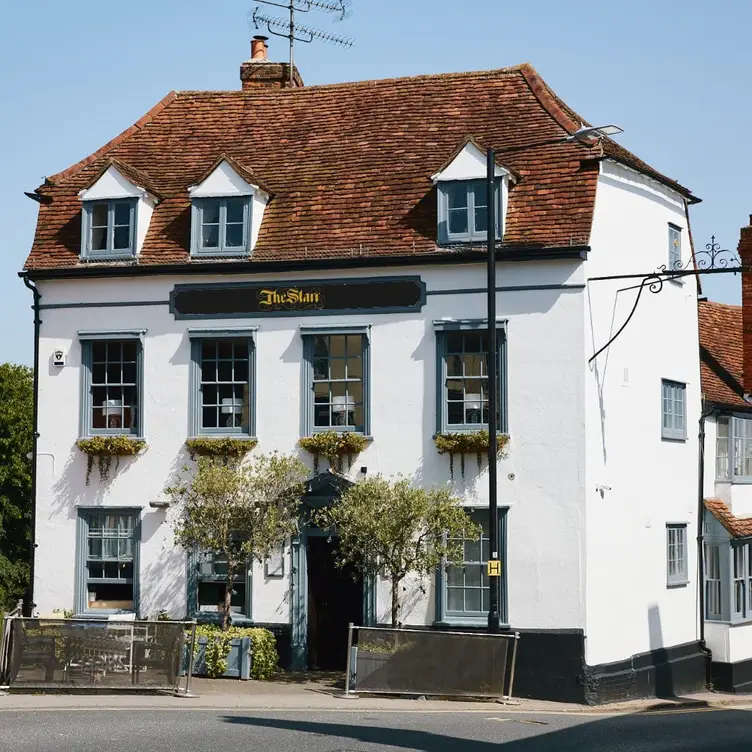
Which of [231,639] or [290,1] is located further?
[290,1]

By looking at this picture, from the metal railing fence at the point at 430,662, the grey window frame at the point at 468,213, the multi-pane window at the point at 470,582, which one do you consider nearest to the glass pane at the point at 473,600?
the multi-pane window at the point at 470,582

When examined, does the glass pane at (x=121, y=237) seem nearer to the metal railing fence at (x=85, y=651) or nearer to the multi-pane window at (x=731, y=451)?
the metal railing fence at (x=85, y=651)

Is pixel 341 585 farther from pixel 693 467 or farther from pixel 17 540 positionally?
pixel 17 540

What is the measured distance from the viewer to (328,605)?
2547cm

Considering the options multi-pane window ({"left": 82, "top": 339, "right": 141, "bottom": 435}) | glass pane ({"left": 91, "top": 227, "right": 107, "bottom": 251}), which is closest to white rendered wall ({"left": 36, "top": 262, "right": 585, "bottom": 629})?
multi-pane window ({"left": 82, "top": 339, "right": 141, "bottom": 435})

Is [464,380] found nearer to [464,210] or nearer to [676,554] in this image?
[464,210]

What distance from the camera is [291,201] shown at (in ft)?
86.2

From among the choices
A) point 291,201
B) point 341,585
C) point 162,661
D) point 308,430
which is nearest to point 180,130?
point 291,201

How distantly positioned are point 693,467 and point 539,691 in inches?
265

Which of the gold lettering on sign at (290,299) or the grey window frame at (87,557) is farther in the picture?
the grey window frame at (87,557)

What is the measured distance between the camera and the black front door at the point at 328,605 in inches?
993

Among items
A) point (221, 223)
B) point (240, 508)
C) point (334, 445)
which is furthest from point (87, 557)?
point (221, 223)

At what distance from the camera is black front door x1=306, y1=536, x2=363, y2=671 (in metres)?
25.2

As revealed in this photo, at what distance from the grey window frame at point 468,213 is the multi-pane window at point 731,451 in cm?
779
